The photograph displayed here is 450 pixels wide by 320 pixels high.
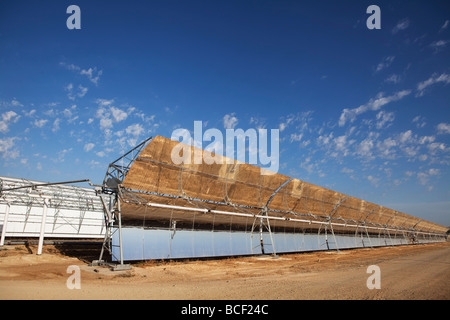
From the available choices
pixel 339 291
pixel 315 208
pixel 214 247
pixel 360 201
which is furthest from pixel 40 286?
pixel 360 201

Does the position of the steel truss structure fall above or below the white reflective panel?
above

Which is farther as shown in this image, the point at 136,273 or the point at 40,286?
the point at 136,273

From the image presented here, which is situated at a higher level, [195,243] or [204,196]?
[204,196]

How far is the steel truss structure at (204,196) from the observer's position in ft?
50.4

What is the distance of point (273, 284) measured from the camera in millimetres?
10250

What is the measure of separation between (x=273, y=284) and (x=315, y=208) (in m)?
22.7

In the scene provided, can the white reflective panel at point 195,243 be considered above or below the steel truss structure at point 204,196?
below

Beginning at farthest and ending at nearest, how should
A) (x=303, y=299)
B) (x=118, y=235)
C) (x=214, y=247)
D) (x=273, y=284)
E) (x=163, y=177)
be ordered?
(x=214, y=247) < (x=163, y=177) < (x=118, y=235) < (x=273, y=284) < (x=303, y=299)

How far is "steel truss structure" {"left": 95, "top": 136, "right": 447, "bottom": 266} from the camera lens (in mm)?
15359

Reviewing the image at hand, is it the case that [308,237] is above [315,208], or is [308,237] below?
below

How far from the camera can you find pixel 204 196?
19.8 m

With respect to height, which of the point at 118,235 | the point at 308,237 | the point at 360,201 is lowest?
the point at 308,237
